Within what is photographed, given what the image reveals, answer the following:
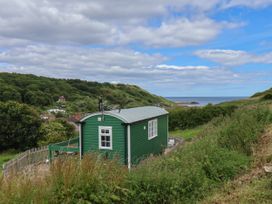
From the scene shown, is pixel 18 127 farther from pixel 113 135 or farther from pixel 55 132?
pixel 113 135

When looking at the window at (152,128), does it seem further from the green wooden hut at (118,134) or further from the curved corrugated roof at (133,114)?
the curved corrugated roof at (133,114)

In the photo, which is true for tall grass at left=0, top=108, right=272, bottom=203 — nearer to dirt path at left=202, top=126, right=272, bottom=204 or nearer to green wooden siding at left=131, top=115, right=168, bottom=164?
dirt path at left=202, top=126, right=272, bottom=204

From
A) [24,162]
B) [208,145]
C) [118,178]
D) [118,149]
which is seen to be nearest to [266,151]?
[208,145]

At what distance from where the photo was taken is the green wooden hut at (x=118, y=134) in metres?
13.3

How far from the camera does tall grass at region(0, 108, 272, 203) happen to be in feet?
15.1

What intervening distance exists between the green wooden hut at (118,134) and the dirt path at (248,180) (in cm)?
636

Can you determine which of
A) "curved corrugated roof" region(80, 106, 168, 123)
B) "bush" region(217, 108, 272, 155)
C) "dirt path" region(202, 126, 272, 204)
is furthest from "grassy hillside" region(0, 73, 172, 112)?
"dirt path" region(202, 126, 272, 204)

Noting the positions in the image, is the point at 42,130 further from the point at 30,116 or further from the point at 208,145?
the point at 208,145

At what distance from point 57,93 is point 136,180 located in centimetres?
5817

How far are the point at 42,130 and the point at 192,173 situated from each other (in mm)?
17950

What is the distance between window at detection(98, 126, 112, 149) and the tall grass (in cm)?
669

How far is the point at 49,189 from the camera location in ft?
15.2

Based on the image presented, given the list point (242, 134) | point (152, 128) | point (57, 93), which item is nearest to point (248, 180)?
point (242, 134)

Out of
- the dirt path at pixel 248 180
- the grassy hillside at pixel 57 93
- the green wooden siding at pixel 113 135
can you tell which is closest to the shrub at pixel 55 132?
the green wooden siding at pixel 113 135
